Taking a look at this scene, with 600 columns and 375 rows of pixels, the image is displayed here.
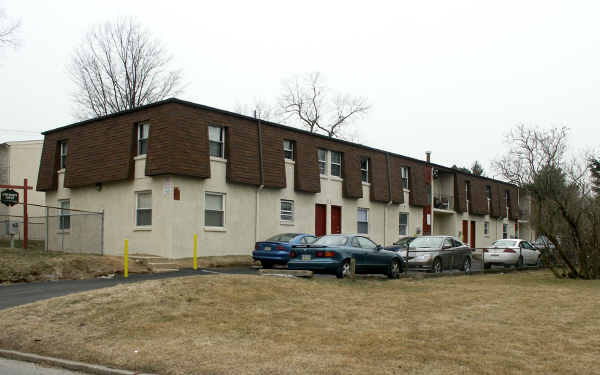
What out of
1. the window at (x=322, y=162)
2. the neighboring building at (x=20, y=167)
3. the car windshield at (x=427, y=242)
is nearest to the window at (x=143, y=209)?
the window at (x=322, y=162)

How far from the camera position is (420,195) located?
124 feet

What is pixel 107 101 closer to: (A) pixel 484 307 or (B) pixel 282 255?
(B) pixel 282 255

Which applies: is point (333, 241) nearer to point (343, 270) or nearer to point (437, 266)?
point (343, 270)

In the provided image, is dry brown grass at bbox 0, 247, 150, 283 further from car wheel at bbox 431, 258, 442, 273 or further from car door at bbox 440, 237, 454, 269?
car door at bbox 440, 237, 454, 269

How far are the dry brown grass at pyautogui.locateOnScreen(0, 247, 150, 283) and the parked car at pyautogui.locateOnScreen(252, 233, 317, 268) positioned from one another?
4.25m

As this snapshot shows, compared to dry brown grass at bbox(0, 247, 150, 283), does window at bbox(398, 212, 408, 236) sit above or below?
above

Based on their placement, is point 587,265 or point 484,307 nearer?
point 484,307

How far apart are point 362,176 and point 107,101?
75.5 feet

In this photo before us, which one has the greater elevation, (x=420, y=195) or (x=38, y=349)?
(x=420, y=195)

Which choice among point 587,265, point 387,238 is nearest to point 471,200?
point 387,238

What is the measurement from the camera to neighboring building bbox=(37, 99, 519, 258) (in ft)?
74.3

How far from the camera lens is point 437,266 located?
68.9ft

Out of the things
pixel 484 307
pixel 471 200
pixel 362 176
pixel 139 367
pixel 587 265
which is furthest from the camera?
pixel 471 200

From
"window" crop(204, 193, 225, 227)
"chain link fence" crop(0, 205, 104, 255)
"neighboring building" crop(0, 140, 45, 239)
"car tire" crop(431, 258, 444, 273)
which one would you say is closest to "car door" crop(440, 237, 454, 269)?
"car tire" crop(431, 258, 444, 273)
